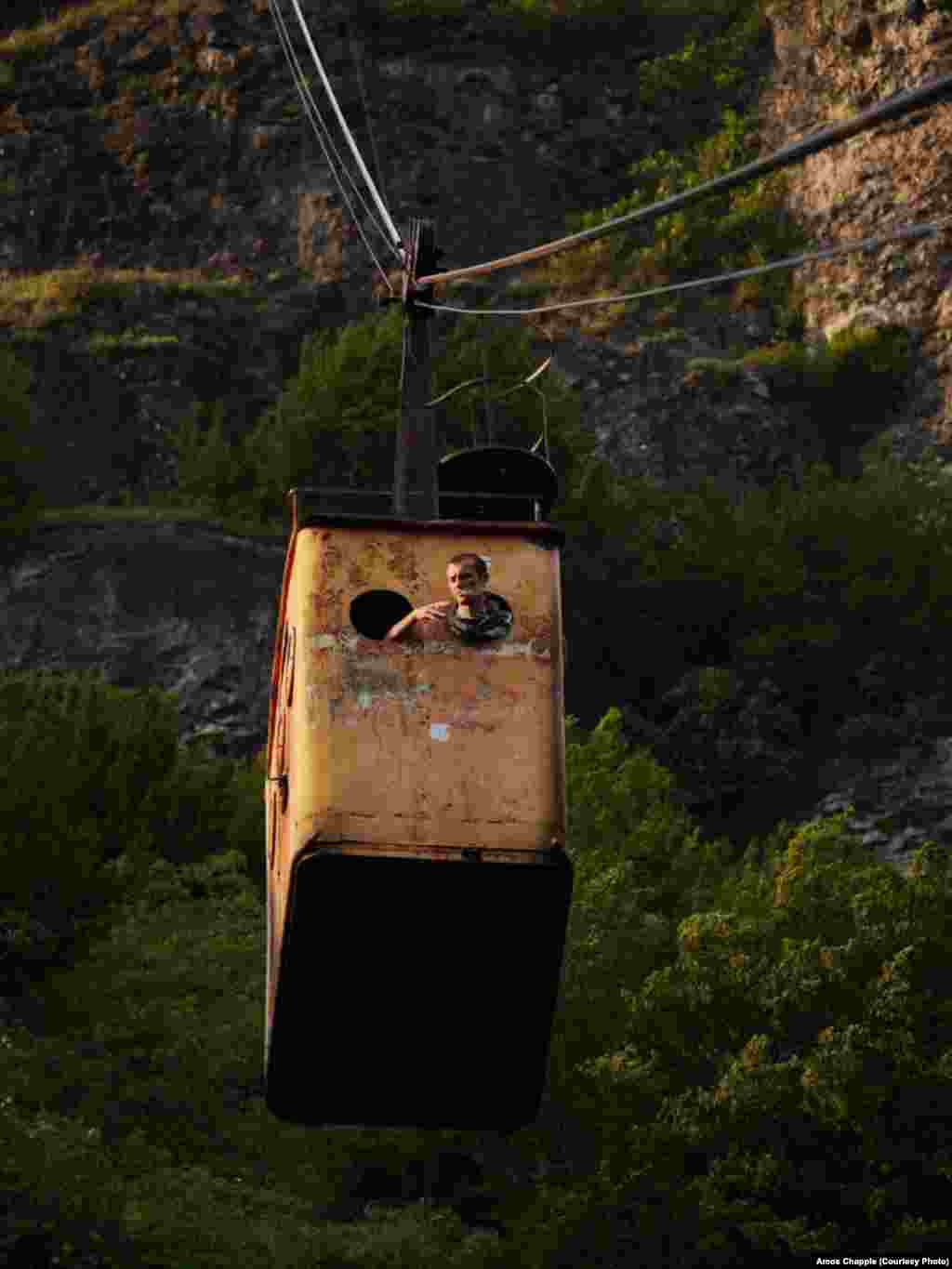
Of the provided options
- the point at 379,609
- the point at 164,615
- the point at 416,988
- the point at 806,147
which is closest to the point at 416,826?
the point at 416,988

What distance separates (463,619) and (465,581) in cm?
30

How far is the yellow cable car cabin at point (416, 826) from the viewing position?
17.5 m

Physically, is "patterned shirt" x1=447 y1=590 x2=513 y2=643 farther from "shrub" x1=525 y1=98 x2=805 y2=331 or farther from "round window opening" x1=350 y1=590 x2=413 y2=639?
"shrub" x1=525 y1=98 x2=805 y2=331

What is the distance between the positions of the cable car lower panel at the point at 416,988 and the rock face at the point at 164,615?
37713 millimetres

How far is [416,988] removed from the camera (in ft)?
60.0

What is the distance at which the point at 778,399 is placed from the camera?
69000mm

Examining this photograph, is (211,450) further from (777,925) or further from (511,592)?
(511,592)

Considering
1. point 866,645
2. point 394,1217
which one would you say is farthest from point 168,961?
point 866,645

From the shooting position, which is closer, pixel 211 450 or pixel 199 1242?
pixel 199 1242

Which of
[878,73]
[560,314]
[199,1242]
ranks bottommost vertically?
[199,1242]

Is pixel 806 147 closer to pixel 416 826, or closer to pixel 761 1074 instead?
pixel 416 826

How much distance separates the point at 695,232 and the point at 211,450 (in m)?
13.1

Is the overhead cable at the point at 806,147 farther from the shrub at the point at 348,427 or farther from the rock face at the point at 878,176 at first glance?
the rock face at the point at 878,176

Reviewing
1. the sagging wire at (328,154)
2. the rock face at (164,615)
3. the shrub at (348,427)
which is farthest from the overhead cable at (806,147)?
the shrub at (348,427)
